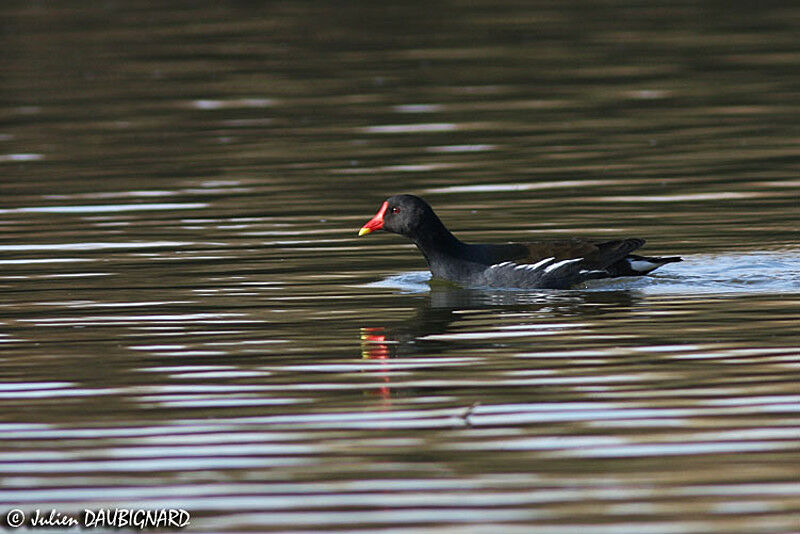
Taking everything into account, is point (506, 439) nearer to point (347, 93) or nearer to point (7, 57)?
point (347, 93)

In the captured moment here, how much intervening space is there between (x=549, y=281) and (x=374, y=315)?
175 centimetres

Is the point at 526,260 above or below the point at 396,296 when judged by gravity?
above

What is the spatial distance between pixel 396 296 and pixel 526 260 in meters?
1.05

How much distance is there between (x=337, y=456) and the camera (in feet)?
27.6

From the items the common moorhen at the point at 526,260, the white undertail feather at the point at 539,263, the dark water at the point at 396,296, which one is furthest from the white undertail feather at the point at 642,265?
the white undertail feather at the point at 539,263

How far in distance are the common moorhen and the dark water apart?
0.19 m

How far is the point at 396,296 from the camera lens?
Answer: 13492mm

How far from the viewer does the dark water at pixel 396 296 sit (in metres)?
7.98

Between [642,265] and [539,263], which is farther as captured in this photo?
[642,265]

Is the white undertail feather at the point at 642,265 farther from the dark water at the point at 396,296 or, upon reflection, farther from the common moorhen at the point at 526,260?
the dark water at the point at 396,296

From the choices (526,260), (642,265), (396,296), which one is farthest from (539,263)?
(396,296)

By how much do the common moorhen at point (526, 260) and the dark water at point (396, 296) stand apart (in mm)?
193

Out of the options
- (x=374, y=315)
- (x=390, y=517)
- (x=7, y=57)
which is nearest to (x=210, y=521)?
(x=390, y=517)

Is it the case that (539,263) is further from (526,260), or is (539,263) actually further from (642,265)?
(642,265)
